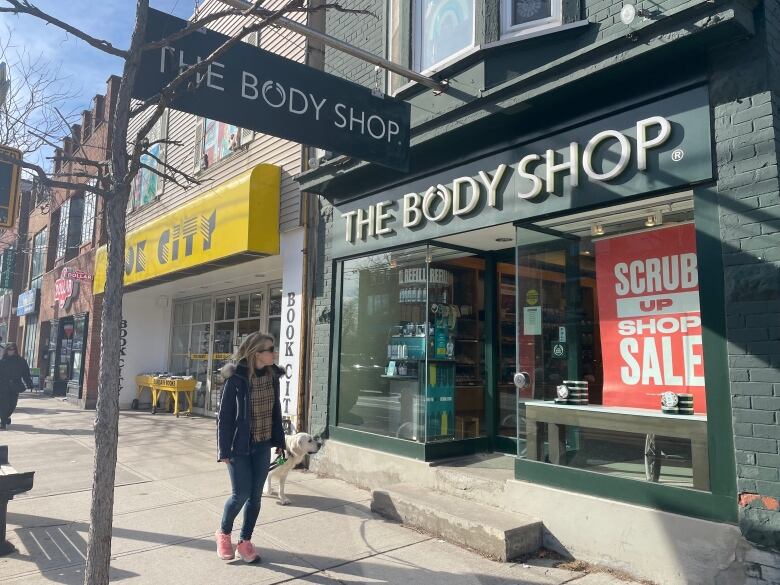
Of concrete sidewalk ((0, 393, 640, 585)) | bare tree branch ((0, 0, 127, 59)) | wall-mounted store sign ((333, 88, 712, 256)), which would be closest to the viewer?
bare tree branch ((0, 0, 127, 59))

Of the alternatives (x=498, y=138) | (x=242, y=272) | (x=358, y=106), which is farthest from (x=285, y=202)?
(x=498, y=138)

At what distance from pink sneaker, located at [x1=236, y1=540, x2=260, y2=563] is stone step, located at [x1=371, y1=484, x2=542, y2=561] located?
4.97ft

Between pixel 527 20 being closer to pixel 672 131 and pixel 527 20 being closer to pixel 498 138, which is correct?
pixel 498 138

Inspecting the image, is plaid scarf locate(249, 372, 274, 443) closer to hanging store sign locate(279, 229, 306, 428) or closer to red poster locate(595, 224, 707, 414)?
red poster locate(595, 224, 707, 414)

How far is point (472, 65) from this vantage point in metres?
6.09

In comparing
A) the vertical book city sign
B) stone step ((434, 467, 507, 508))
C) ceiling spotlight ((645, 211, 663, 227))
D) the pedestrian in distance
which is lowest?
stone step ((434, 467, 507, 508))

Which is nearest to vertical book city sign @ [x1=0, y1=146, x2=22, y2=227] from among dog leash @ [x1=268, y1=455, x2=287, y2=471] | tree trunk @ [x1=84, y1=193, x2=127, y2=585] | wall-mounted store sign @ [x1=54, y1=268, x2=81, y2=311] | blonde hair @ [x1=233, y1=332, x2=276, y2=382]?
blonde hair @ [x1=233, y1=332, x2=276, y2=382]

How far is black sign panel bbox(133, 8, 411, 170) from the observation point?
4.57m

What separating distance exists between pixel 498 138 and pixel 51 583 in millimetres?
5275

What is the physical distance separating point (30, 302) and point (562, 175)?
23556 mm

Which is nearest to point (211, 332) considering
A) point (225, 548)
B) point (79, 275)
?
point (79, 275)

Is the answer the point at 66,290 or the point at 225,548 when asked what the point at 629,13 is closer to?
the point at 225,548

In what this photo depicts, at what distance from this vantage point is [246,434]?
175 inches

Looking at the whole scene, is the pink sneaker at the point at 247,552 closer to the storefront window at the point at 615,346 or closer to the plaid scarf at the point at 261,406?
the plaid scarf at the point at 261,406
